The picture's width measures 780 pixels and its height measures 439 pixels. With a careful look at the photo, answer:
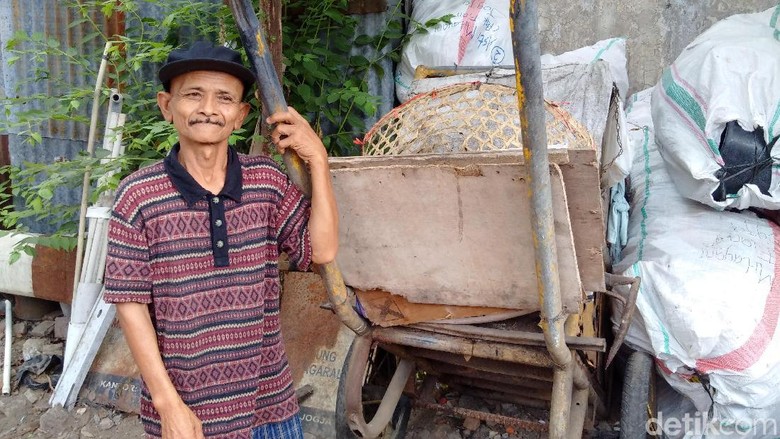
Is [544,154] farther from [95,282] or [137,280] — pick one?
[95,282]

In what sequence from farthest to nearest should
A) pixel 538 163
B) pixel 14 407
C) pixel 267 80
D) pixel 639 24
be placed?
pixel 639 24 → pixel 14 407 → pixel 267 80 → pixel 538 163

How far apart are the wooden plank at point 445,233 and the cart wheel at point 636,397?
0.92m

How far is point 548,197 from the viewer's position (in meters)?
1.55

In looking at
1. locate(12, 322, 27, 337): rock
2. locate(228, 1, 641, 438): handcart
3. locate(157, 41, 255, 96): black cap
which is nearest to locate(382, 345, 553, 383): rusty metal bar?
locate(228, 1, 641, 438): handcart

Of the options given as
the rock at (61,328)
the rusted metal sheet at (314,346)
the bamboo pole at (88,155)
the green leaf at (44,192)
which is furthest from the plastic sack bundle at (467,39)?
the rock at (61,328)

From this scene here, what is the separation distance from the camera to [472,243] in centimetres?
190

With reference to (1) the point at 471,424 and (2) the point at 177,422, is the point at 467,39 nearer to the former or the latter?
(1) the point at 471,424

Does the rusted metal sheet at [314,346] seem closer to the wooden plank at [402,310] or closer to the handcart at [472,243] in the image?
the handcart at [472,243]

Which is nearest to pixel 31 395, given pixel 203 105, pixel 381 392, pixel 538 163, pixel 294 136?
pixel 381 392

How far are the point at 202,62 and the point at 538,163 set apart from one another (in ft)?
2.72

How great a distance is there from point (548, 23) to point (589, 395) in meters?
2.67

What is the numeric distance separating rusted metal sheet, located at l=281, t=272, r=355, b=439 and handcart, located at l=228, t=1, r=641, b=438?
0.77 meters

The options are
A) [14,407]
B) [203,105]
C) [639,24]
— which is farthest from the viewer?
[639,24]

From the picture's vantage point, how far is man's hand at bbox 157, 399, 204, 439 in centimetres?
167
